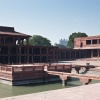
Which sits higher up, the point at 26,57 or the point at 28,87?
the point at 26,57

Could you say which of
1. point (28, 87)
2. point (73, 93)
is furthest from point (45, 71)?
point (73, 93)

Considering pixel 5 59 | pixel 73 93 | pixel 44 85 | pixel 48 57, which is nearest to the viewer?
pixel 73 93

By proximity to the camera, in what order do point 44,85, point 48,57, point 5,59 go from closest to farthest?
point 44,85 < point 5,59 < point 48,57

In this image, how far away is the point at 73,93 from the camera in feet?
41.1

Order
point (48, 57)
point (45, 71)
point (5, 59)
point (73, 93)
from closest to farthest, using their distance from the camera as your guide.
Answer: point (73, 93)
point (45, 71)
point (5, 59)
point (48, 57)

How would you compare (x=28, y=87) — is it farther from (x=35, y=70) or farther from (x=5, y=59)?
(x=5, y=59)

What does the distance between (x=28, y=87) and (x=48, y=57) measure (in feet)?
107

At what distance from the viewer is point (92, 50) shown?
237 feet

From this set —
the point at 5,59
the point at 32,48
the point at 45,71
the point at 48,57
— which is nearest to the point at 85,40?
the point at 48,57

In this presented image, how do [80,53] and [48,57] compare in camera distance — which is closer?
[48,57]

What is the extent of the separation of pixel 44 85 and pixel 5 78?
4.82m

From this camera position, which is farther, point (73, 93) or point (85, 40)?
point (85, 40)

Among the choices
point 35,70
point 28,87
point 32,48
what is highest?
point 32,48

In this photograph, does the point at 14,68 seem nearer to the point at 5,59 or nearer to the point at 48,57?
the point at 5,59
